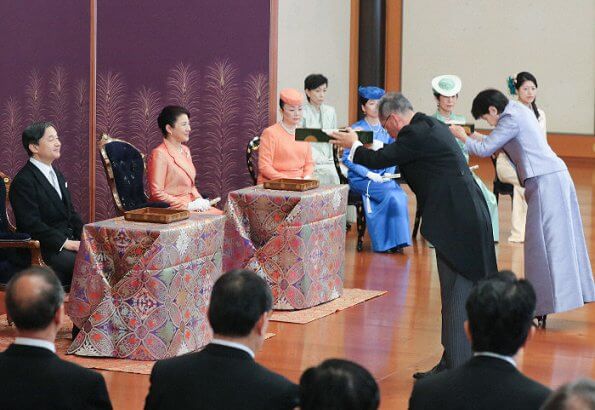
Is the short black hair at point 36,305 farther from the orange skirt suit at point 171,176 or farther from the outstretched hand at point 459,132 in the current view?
the orange skirt suit at point 171,176

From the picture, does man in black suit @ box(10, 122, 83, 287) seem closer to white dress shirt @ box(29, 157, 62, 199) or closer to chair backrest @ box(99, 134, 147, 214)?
white dress shirt @ box(29, 157, 62, 199)

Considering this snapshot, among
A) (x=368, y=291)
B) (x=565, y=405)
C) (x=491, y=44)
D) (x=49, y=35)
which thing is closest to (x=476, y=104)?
(x=368, y=291)

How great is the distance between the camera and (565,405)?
6.48 ft

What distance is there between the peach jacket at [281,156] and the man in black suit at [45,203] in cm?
173

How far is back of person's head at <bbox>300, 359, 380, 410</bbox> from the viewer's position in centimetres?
219

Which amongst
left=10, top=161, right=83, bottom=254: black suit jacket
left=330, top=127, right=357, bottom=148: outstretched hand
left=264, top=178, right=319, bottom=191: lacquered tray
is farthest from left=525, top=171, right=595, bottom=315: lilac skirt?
left=10, top=161, right=83, bottom=254: black suit jacket

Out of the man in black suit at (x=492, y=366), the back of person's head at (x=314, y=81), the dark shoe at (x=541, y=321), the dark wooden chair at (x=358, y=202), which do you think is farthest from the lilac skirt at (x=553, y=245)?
the man in black suit at (x=492, y=366)

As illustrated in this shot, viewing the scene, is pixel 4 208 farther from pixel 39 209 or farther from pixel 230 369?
pixel 230 369

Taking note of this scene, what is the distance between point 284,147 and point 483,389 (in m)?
4.83

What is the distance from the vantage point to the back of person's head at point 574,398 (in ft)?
6.49

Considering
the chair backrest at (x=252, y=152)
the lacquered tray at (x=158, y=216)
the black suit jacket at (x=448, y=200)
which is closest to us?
the black suit jacket at (x=448, y=200)

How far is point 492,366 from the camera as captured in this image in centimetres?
263

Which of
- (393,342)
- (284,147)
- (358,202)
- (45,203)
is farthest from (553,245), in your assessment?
(358,202)

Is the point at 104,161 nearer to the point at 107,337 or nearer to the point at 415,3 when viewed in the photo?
the point at 107,337
